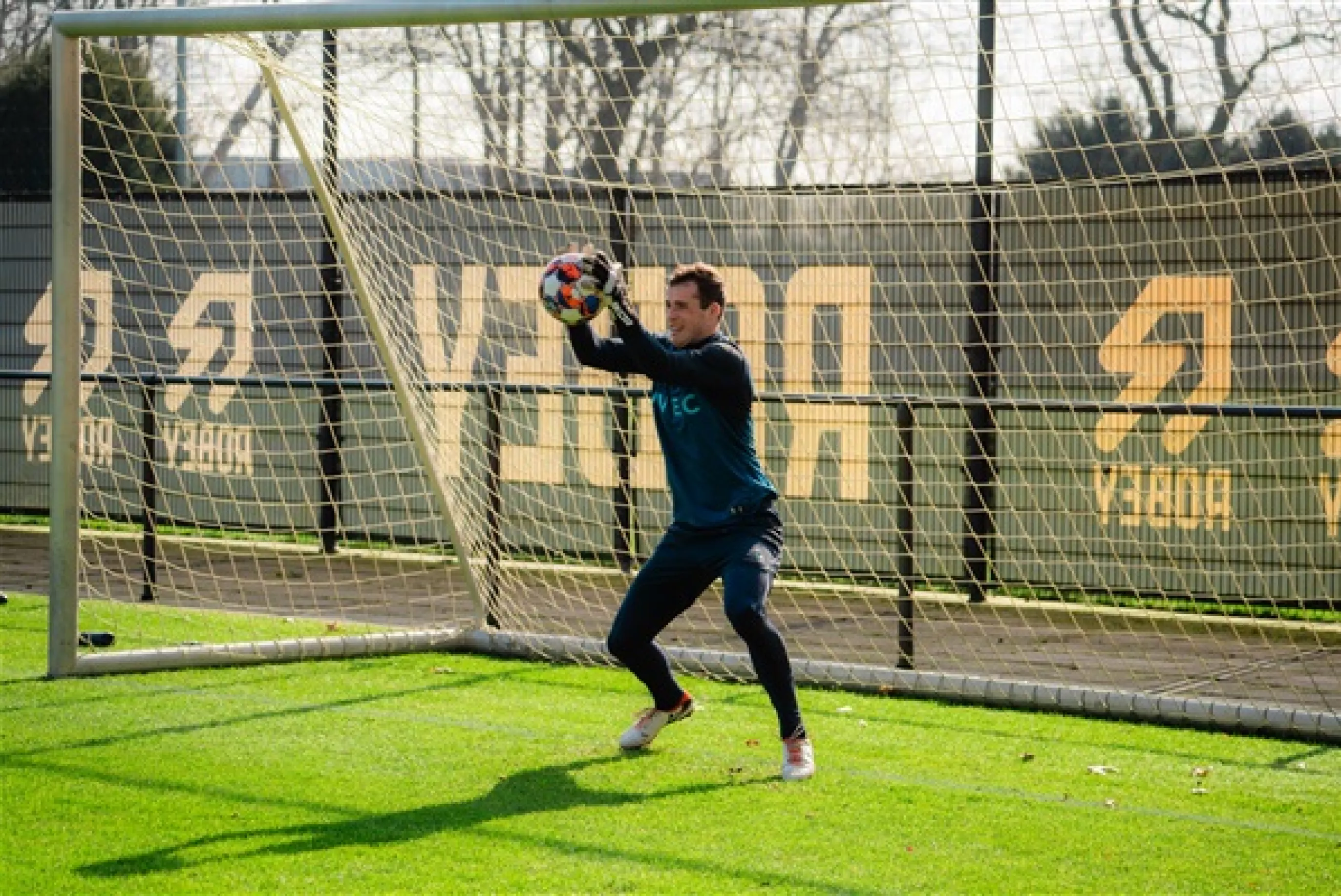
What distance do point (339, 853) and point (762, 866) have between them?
129cm

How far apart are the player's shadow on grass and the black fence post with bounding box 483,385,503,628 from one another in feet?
10.8

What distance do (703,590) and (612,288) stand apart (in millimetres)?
1272

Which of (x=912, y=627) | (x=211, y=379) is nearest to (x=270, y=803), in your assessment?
(x=912, y=627)

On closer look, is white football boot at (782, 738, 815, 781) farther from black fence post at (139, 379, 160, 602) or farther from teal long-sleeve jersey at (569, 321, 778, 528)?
black fence post at (139, 379, 160, 602)

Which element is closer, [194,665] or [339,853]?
[339,853]

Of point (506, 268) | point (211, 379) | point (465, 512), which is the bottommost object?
point (465, 512)

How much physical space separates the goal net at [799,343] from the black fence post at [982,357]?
4cm

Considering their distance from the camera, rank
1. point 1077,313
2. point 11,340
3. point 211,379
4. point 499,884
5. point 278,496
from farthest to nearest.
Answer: point 11,340 < point 278,496 < point 1077,313 < point 211,379 < point 499,884

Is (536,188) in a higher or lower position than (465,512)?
higher

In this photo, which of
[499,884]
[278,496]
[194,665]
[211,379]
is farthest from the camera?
[278,496]

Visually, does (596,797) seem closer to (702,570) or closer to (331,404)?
(702,570)

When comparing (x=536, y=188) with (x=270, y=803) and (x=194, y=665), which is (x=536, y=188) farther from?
(x=270, y=803)

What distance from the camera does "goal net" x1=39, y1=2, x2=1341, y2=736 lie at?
10.0 meters

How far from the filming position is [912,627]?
912 cm
